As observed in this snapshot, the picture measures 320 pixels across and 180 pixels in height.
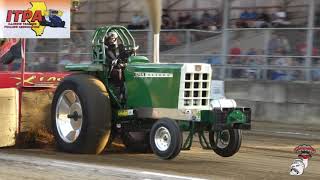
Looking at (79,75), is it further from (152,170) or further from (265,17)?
(265,17)

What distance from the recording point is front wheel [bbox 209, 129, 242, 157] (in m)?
9.19

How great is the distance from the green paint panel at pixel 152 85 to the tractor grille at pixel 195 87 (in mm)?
87

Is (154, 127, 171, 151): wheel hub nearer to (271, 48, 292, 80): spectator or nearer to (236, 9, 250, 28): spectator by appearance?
(271, 48, 292, 80): spectator

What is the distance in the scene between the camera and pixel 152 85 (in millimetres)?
9234

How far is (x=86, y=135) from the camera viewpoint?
9.39 metres

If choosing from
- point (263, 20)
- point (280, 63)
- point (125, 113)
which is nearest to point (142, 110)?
point (125, 113)

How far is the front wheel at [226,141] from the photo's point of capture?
9.19 meters

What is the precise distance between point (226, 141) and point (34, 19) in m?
3.78

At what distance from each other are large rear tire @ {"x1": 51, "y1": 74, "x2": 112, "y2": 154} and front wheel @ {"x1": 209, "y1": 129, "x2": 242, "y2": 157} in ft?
4.78

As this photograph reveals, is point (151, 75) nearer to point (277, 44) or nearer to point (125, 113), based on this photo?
point (125, 113)

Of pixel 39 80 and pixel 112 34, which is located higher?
pixel 112 34

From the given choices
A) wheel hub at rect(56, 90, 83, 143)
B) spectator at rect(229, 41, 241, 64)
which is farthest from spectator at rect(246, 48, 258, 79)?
wheel hub at rect(56, 90, 83, 143)

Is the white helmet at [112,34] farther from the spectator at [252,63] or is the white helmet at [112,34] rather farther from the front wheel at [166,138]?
the spectator at [252,63]

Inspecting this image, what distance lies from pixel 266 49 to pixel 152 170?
902 centimetres
